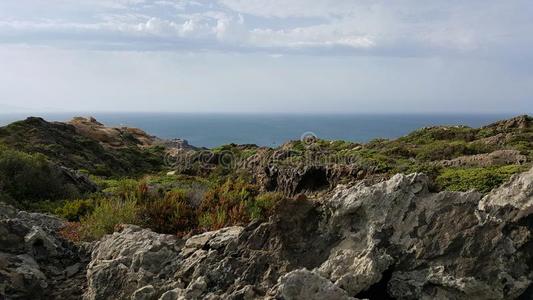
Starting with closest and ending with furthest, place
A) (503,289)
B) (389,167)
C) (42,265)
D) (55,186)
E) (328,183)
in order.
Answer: (503,289), (42,265), (55,186), (328,183), (389,167)

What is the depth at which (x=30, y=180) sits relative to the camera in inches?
675

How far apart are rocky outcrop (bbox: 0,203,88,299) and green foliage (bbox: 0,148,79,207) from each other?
25.9 ft

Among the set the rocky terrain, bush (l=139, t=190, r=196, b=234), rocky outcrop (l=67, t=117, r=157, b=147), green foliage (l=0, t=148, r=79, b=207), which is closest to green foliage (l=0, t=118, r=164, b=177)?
rocky outcrop (l=67, t=117, r=157, b=147)

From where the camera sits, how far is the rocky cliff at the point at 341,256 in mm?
6113

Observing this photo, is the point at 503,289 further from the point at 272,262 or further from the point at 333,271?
the point at 272,262

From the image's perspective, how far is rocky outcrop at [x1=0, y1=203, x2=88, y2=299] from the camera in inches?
281

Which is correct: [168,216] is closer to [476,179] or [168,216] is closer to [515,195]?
[515,195]

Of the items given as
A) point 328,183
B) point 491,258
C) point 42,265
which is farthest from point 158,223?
point 328,183

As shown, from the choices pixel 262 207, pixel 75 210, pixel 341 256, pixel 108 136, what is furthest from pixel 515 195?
pixel 108 136

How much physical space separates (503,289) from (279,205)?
3037 millimetres

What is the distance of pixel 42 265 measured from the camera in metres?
8.04

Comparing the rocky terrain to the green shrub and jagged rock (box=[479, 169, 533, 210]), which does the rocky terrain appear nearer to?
jagged rock (box=[479, 169, 533, 210])

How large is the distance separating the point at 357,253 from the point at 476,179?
38.6 feet

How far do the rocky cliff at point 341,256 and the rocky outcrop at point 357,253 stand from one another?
13mm
